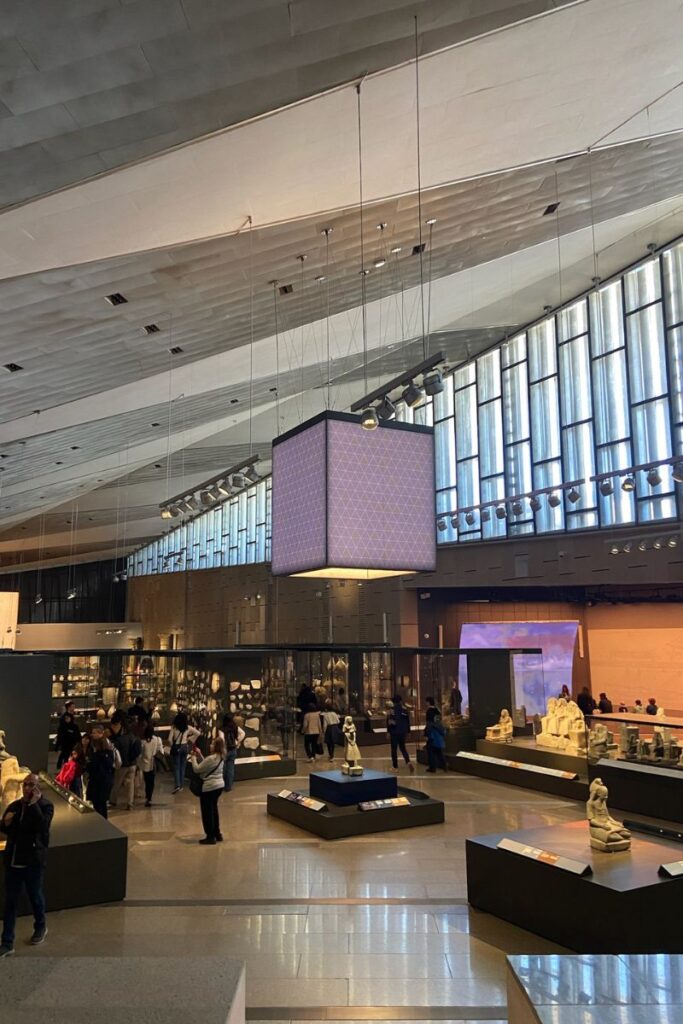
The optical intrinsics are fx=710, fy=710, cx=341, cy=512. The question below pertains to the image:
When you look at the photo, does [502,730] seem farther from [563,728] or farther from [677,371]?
[677,371]

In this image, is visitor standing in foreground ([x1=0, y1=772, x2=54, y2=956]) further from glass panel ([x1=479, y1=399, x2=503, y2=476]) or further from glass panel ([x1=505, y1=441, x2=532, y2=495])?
glass panel ([x1=479, y1=399, x2=503, y2=476])

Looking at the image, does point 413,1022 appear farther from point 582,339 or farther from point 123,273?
point 582,339

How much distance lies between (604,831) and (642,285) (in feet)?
50.6

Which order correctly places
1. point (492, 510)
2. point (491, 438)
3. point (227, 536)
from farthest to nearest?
point (227, 536) < point (491, 438) < point (492, 510)

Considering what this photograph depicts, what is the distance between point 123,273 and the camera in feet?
28.6

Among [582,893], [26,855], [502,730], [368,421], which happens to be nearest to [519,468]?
[502,730]

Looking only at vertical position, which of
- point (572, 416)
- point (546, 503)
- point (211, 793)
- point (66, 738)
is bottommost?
point (211, 793)

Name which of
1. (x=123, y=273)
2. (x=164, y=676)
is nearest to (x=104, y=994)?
(x=123, y=273)

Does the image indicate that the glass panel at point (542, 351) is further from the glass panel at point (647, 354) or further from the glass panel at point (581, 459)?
the glass panel at point (647, 354)

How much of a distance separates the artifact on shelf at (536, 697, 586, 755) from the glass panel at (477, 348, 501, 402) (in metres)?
11.3

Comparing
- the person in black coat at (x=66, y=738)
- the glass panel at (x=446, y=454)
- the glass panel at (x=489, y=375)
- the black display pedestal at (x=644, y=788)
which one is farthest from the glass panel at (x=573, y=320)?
the person in black coat at (x=66, y=738)

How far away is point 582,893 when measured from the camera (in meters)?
5.86

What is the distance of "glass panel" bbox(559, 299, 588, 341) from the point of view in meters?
20.0

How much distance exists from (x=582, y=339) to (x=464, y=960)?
17.7 m
